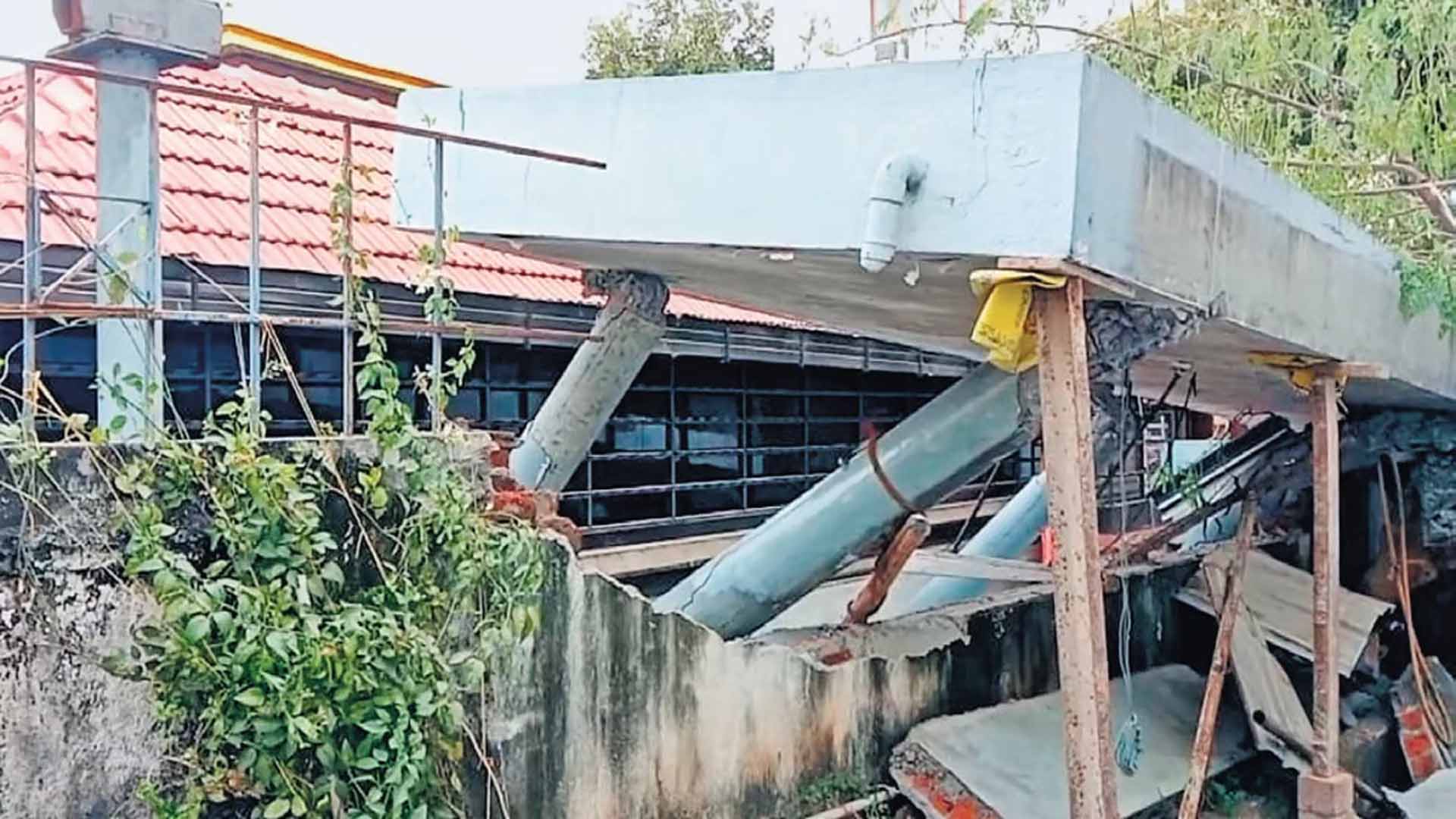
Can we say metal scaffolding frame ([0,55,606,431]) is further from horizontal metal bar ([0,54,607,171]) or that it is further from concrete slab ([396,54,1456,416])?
concrete slab ([396,54,1456,416])

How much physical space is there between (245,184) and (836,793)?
4.74 m

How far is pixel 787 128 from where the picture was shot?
4.93 metres

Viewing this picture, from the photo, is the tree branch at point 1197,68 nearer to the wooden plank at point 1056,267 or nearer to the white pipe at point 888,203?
the white pipe at point 888,203

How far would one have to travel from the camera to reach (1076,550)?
465 centimetres

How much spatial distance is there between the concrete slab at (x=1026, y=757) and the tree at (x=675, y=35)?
40.3 ft

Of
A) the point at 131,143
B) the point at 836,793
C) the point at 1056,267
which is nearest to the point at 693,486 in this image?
the point at 836,793

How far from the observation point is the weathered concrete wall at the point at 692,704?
479 centimetres

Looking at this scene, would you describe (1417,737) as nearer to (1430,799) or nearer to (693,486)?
(1430,799)

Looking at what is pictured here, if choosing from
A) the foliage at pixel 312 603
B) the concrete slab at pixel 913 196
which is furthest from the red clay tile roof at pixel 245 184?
the foliage at pixel 312 603

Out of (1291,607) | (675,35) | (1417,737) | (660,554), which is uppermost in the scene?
(675,35)

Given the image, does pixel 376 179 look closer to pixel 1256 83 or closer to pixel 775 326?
pixel 775 326

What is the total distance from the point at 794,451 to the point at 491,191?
5.19 m

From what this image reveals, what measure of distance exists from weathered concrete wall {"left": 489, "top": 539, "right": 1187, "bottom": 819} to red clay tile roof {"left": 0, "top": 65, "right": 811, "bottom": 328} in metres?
2.27

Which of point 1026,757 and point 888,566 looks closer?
point 1026,757
